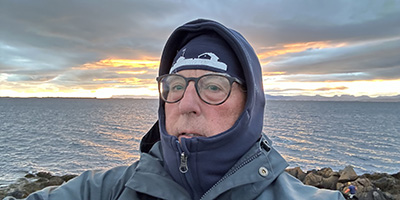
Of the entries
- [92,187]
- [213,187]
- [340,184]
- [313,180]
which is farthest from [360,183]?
[92,187]

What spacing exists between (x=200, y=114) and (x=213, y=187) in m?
0.53

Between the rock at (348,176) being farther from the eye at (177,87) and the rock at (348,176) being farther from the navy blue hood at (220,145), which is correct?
the eye at (177,87)

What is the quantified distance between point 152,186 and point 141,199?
13 cm

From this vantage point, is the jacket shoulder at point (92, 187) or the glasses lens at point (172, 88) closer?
the jacket shoulder at point (92, 187)

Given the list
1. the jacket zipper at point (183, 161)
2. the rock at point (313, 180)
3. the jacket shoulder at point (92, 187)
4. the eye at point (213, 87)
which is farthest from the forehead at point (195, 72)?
the rock at point (313, 180)

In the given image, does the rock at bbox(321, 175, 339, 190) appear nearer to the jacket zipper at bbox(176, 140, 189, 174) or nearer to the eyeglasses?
the eyeglasses

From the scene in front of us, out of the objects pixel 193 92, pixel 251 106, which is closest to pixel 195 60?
pixel 193 92

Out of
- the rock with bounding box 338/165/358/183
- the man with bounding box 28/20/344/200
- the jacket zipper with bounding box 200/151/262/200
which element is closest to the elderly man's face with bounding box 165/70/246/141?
the man with bounding box 28/20/344/200

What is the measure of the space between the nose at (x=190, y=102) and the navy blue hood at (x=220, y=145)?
0.76 feet

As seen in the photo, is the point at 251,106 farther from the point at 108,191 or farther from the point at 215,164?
the point at 108,191

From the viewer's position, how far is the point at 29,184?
1505 cm

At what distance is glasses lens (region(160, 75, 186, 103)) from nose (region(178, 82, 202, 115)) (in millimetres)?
67

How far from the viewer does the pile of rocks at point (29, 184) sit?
41.8 feet

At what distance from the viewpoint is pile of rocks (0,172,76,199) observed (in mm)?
12741
